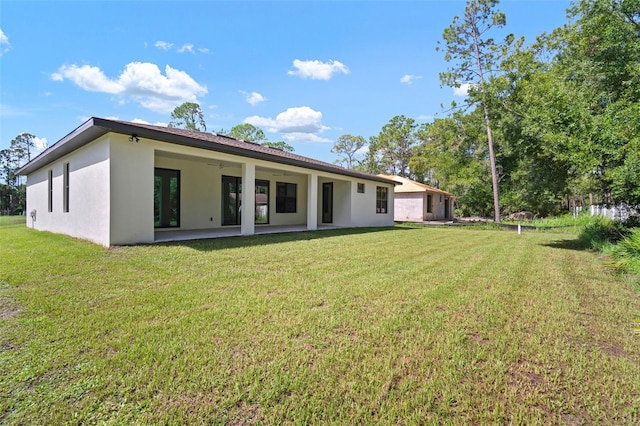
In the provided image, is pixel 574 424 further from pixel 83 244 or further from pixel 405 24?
pixel 405 24

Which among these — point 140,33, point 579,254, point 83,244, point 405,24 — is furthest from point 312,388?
point 140,33

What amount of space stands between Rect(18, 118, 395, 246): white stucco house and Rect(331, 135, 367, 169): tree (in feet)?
100

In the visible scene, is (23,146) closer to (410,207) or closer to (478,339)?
(410,207)

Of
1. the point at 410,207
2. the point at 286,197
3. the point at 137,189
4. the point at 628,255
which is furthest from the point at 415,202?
the point at 137,189

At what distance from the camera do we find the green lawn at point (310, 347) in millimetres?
1894

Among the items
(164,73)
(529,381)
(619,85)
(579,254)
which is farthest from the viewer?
(164,73)

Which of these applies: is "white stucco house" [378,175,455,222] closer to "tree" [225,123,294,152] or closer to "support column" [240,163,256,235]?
"support column" [240,163,256,235]

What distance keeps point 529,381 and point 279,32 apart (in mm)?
14887

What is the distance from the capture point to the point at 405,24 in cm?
1168

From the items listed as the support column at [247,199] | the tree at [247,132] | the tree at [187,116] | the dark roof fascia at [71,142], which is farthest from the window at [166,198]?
the tree at [247,132]

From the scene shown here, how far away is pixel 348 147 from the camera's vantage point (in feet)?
159

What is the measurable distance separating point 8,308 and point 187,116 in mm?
39098

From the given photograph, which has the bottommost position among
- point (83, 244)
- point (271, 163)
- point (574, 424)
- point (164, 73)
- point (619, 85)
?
point (574, 424)

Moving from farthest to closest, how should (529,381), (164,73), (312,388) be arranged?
(164,73) < (529,381) < (312,388)
